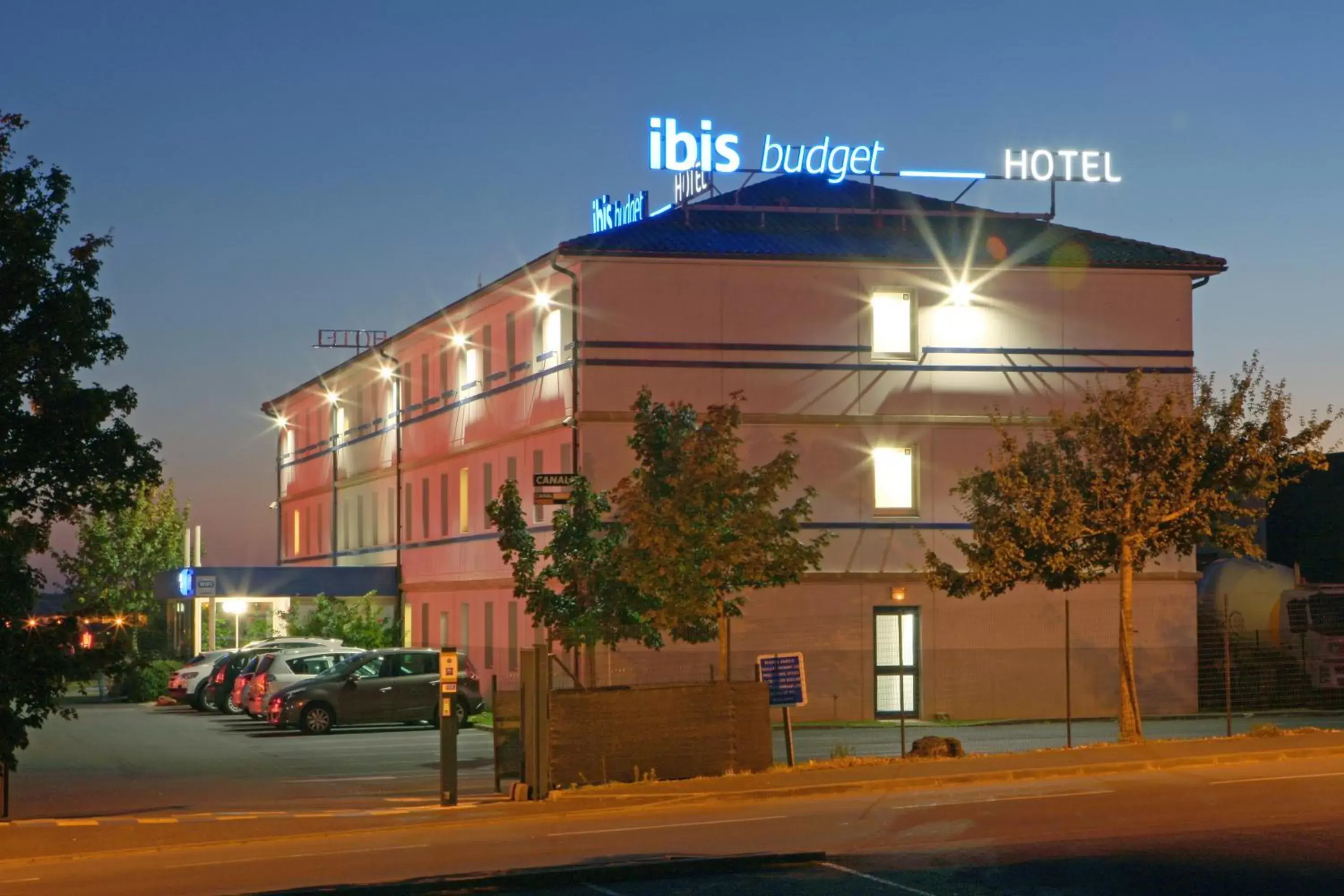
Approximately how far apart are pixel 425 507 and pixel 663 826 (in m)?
34.3

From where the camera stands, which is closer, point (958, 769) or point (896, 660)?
point (958, 769)

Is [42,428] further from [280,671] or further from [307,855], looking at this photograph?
[280,671]

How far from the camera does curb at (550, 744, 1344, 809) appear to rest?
21359 millimetres

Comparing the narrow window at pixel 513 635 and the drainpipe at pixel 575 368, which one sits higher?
the drainpipe at pixel 575 368

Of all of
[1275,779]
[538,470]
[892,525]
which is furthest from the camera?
[538,470]

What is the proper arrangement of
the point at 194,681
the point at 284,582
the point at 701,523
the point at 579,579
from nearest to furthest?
the point at 701,523
the point at 579,579
the point at 194,681
the point at 284,582

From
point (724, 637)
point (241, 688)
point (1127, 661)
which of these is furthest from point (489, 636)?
point (1127, 661)

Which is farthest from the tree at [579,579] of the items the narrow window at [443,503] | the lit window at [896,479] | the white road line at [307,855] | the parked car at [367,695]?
the narrow window at [443,503]

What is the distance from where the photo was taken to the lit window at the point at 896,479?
3934 cm

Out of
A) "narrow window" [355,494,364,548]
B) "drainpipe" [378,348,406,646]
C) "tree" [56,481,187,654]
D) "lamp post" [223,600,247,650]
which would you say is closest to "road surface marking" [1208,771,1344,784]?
"drainpipe" [378,348,406,646]

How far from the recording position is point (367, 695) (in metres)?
36.3

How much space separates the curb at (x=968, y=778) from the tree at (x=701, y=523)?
5.86m

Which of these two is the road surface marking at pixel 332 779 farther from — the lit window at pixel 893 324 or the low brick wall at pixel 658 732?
the lit window at pixel 893 324

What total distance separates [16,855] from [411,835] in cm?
378
